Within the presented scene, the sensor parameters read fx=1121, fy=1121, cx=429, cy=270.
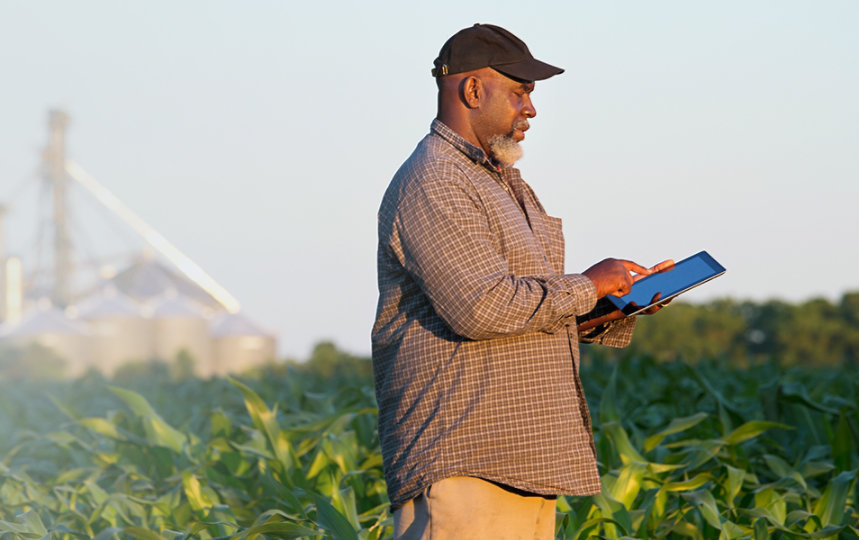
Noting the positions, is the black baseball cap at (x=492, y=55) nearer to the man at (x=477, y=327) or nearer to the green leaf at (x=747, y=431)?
the man at (x=477, y=327)

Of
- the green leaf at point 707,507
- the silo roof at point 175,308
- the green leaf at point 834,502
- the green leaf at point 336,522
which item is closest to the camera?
the green leaf at point 336,522

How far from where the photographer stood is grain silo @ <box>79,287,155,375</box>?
43531mm

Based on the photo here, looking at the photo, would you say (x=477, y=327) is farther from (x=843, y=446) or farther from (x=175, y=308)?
(x=175, y=308)

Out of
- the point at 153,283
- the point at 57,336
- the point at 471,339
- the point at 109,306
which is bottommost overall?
the point at 57,336

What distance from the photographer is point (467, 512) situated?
2.53 m

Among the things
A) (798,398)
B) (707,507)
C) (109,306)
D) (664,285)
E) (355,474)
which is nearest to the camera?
(664,285)

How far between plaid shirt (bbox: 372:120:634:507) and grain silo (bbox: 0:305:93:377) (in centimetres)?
4130

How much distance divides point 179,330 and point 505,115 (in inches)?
1675

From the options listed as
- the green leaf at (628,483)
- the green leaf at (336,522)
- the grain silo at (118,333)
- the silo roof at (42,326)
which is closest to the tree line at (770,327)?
the grain silo at (118,333)

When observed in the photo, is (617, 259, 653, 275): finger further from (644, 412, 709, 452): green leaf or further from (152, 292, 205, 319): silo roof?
(152, 292, 205, 319): silo roof

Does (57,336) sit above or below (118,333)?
below

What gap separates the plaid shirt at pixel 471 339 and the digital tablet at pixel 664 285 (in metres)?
0.19

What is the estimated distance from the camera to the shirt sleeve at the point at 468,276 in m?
2.45

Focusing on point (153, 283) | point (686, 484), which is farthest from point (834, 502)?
point (153, 283)
